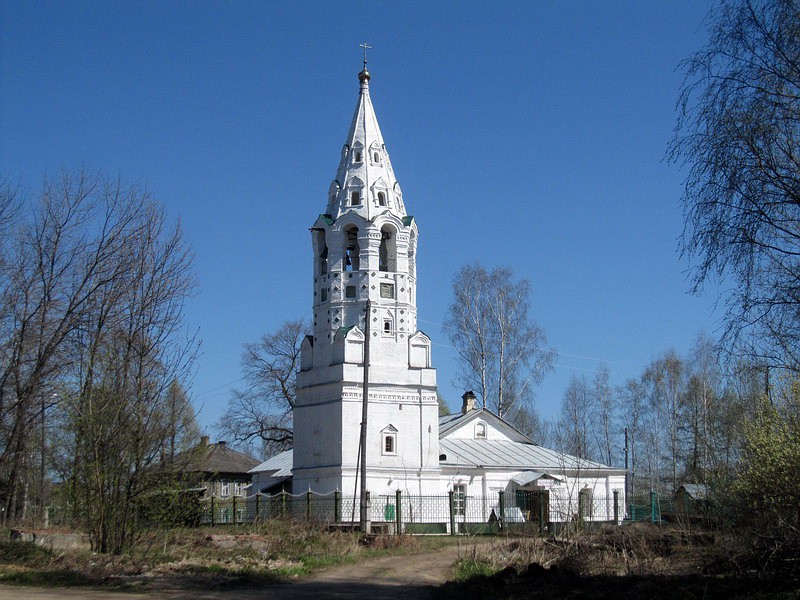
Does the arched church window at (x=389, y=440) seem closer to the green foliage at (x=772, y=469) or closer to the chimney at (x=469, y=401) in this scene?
the chimney at (x=469, y=401)

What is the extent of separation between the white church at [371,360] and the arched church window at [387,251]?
0.13ft

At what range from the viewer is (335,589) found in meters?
14.5

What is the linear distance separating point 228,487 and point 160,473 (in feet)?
124

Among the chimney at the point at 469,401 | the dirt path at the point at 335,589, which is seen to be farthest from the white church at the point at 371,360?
the dirt path at the point at 335,589

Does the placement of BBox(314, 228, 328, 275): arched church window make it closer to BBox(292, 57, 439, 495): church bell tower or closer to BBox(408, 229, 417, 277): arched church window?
BBox(292, 57, 439, 495): church bell tower

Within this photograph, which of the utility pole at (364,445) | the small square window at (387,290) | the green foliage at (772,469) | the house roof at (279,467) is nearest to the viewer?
the green foliage at (772,469)

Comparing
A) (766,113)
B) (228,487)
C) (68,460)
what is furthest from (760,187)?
(228,487)

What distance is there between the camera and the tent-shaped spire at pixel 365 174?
36.2m

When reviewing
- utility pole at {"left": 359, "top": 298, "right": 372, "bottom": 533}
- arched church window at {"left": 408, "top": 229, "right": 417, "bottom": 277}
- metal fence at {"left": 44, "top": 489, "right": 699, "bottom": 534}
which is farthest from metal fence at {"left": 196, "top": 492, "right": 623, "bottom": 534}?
arched church window at {"left": 408, "top": 229, "right": 417, "bottom": 277}

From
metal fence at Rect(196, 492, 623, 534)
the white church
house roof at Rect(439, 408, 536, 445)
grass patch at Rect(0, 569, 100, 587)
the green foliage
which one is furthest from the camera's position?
house roof at Rect(439, 408, 536, 445)

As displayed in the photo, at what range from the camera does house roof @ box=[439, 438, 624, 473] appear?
38.7 meters

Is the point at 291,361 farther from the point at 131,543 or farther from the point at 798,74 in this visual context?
the point at 798,74

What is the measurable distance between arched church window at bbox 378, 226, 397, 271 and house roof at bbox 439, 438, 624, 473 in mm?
8551

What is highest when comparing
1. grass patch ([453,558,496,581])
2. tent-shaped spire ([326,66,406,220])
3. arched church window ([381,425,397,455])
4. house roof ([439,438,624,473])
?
tent-shaped spire ([326,66,406,220])
